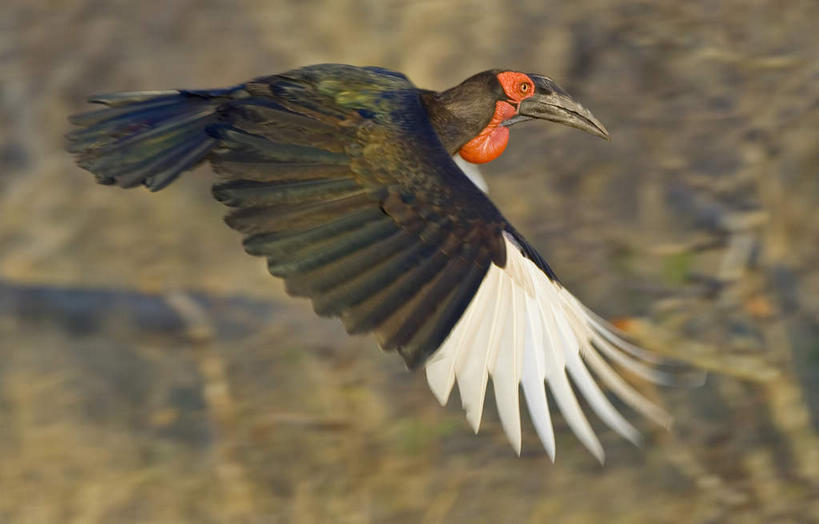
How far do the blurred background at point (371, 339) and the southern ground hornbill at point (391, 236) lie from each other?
204 cm

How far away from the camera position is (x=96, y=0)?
7496 millimetres

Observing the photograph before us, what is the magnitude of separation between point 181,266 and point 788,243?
2.73 m

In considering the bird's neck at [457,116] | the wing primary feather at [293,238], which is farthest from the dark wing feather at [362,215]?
the bird's neck at [457,116]

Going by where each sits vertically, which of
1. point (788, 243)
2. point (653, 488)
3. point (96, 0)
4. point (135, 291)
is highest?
point (96, 0)

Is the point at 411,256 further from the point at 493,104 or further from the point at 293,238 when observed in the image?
the point at 493,104

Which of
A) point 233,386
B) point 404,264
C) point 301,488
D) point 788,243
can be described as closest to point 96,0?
point 233,386

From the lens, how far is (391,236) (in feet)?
13.1

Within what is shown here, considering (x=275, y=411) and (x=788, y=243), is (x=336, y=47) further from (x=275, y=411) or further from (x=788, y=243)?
(x=788, y=243)

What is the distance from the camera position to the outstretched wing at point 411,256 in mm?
3865

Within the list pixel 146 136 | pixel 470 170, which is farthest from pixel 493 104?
pixel 146 136

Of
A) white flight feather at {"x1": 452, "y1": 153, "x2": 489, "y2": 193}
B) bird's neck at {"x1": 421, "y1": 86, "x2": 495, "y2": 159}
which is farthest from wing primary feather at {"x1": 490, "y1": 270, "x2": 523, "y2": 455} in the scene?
white flight feather at {"x1": 452, "y1": 153, "x2": 489, "y2": 193}

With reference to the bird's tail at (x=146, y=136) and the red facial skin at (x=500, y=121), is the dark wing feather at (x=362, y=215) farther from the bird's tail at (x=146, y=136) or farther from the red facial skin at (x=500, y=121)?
the red facial skin at (x=500, y=121)

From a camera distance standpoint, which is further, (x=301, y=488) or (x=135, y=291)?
(x=135, y=291)

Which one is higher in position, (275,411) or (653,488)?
(275,411)
